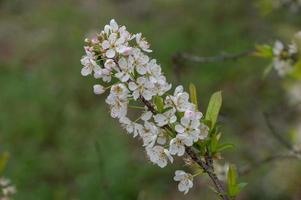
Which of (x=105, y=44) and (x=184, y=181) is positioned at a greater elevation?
(x=105, y=44)

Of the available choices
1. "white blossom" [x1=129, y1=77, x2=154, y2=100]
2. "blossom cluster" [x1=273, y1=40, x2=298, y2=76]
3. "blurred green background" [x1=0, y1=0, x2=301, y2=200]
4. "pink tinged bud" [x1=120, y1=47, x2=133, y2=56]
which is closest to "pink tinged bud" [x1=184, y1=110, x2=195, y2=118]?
"white blossom" [x1=129, y1=77, x2=154, y2=100]

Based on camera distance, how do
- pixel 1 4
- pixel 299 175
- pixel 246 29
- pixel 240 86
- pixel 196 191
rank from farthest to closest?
pixel 1 4
pixel 246 29
pixel 240 86
pixel 196 191
pixel 299 175

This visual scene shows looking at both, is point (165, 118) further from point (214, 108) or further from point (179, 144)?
point (214, 108)

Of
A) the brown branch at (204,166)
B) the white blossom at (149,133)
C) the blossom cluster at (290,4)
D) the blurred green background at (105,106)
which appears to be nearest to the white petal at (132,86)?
the white blossom at (149,133)

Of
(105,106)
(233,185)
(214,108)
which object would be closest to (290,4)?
(214,108)

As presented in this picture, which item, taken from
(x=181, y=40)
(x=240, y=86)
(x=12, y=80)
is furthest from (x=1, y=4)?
(x=240, y=86)

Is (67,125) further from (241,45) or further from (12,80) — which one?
(241,45)
